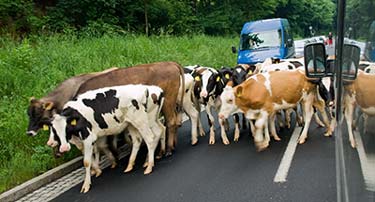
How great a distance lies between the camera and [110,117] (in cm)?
666

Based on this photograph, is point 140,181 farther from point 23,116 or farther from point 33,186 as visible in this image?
point 23,116

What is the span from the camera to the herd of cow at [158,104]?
257 inches

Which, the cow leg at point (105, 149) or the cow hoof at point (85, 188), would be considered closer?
the cow hoof at point (85, 188)

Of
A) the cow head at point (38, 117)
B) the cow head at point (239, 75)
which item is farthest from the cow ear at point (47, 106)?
the cow head at point (239, 75)

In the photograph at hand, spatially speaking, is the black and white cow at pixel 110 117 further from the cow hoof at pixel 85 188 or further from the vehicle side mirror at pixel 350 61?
the vehicle side mirror at pixel 350 61

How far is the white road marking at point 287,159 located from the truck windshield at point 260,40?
788 centimetres

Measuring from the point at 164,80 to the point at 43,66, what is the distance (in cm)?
520

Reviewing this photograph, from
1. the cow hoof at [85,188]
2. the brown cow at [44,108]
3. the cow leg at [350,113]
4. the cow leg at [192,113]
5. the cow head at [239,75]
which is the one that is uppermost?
the cow leg at [350,113]

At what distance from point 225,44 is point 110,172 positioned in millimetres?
19870

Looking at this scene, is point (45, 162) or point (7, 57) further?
point (7, 57)

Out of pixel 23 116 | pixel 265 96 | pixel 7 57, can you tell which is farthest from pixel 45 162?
pixel 7 57

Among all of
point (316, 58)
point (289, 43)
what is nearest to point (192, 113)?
point (316, 58)

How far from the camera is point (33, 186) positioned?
6.32 metres

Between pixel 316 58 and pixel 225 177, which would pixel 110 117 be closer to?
pixel 225 177
